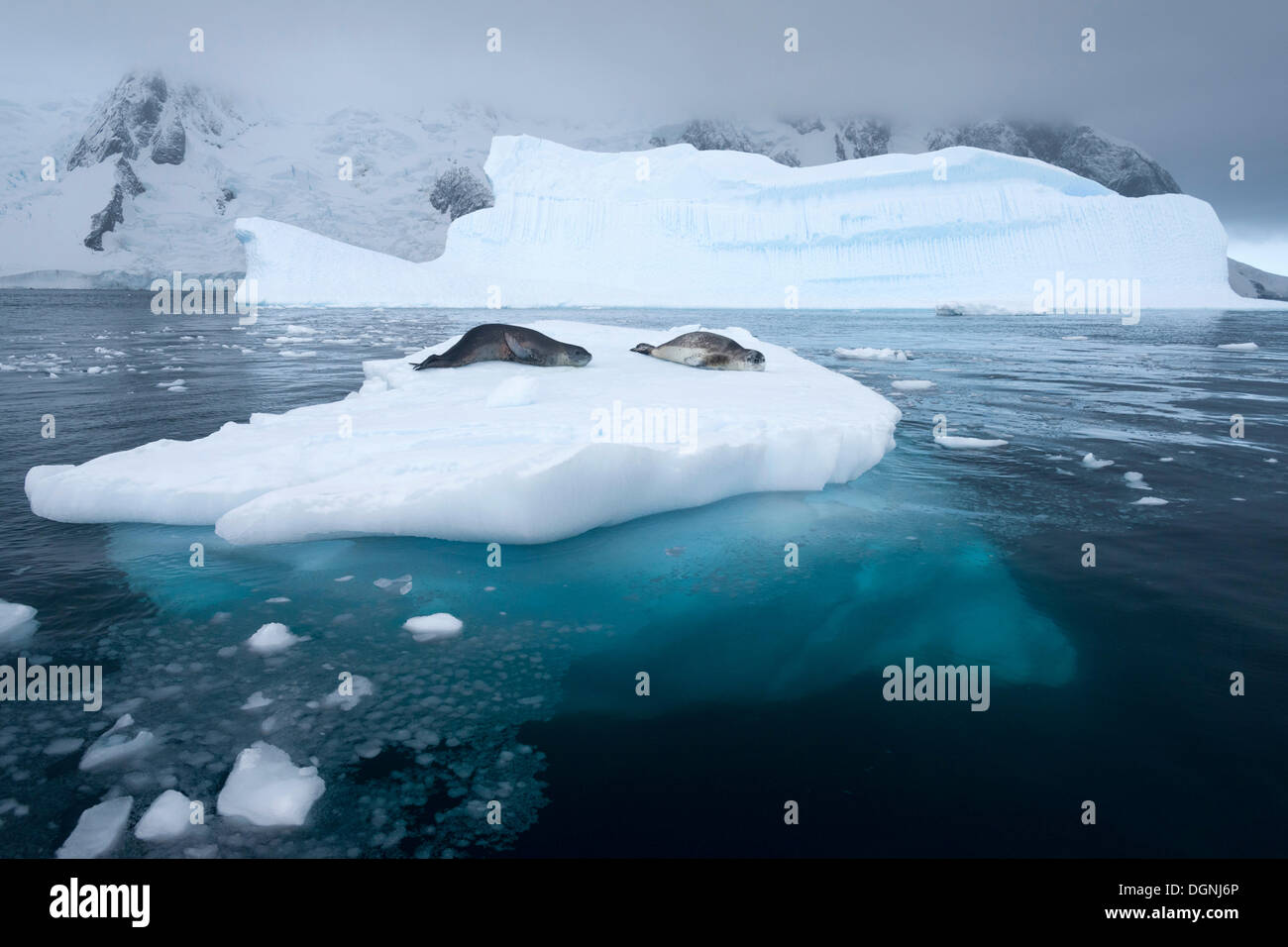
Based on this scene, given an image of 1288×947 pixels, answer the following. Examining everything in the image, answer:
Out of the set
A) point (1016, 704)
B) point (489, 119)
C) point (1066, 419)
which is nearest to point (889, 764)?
point (1016, 704)

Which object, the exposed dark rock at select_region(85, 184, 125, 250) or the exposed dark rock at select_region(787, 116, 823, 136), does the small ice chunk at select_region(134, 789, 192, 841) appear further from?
the exposed dark rock at select_region(787, 116, 823, 136)

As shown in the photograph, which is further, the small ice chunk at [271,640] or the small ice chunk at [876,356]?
the small ice chunk at [876,356]

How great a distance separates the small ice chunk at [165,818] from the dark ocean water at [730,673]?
0.03 m

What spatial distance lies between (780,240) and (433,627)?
1379 inches

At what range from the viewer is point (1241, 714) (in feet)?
8.18

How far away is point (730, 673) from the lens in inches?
110

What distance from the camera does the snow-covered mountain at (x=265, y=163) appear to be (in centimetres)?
6625

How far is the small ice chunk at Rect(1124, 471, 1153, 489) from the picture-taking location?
5.02 metres

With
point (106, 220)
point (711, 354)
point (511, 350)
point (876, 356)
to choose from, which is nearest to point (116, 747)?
point (511, 350)

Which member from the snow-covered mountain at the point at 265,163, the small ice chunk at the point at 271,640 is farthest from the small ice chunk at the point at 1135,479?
the snow-covered mountain at the point at 265,163

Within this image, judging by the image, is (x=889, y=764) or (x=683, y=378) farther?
(x=683, y=378)

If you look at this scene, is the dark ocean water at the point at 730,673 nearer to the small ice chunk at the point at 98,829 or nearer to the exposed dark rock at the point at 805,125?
the small ice chunk at the point at 98,829

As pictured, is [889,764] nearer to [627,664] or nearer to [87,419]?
[627,664]
